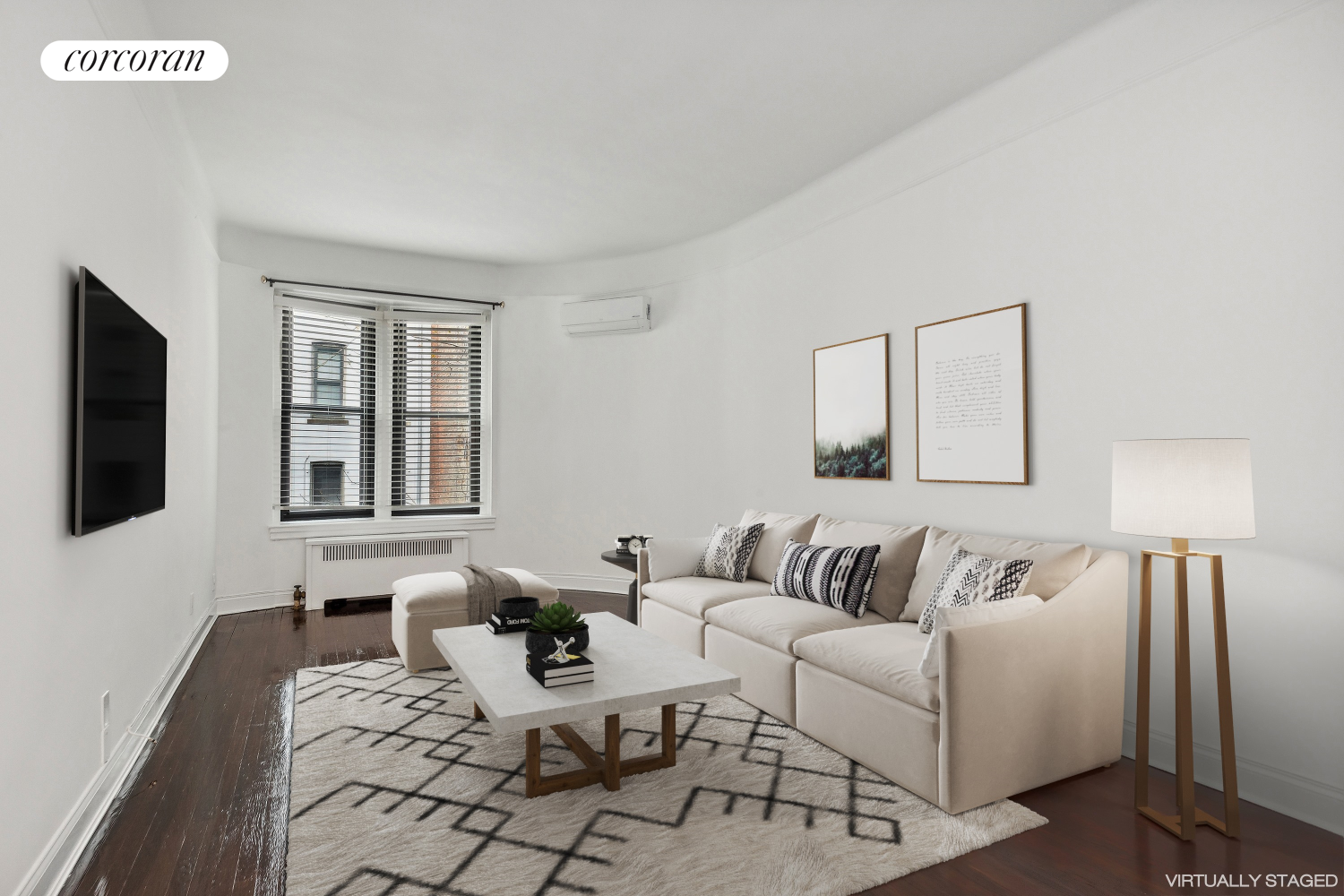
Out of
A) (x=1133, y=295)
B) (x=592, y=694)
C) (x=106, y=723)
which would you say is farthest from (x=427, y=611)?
(x=1133, y=295)

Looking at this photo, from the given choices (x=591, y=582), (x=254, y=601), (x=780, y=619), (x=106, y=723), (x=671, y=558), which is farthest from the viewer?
(x=591, y=582)

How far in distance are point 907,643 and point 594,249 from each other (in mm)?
4400

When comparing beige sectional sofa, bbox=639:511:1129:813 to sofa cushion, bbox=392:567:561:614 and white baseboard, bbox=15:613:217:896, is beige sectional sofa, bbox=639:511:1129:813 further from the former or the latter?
white baseboard, bbox=15:613:217:896

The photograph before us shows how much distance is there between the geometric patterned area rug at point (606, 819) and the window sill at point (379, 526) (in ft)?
9.96

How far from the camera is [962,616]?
7.93ft

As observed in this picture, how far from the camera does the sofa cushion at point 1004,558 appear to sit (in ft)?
9.22

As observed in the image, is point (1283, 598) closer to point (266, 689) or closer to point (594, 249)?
point (266, 689)

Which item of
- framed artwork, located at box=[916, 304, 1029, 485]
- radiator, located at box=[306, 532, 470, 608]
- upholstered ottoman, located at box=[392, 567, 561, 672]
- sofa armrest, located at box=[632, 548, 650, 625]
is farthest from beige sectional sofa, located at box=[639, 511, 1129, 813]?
radiator, located at box=[306, 532, 470, 608]

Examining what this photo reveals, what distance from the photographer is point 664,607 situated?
14.1 ft

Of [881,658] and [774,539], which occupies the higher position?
[774,539]

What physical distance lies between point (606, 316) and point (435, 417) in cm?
179

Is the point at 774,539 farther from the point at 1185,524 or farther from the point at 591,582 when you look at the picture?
the point at 591,582

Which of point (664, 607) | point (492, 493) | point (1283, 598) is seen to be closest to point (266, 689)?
point (664, 607)

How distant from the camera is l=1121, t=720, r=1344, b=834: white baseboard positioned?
2.33 meters
